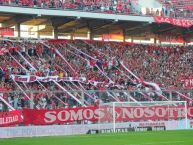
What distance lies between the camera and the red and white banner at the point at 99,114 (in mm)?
26266

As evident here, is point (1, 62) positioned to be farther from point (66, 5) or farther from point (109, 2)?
point (109, 2)

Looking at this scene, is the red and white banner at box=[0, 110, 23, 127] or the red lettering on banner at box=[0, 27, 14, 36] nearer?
the red and white banner at box=[0, 110, 23, 127]

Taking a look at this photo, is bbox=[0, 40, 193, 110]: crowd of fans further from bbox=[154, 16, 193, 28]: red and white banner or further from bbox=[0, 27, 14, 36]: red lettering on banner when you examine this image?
bbox=[154, 16, 193, 28]: red and white banner

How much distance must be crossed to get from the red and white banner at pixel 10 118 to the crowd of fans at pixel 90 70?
1.04 meters

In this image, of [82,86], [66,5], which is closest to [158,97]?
[82,86]

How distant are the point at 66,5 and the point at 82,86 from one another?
274 inches

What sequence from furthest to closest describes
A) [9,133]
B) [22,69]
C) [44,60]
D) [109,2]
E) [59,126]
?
[109,2] < [44,60] < [22,69] < [59,126] < [9,133]

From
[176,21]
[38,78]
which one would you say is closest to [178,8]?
[176,21]

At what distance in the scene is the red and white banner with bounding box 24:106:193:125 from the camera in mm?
26266

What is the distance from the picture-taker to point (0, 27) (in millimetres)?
39531

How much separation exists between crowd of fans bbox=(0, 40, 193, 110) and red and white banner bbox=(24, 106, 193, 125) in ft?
1.53

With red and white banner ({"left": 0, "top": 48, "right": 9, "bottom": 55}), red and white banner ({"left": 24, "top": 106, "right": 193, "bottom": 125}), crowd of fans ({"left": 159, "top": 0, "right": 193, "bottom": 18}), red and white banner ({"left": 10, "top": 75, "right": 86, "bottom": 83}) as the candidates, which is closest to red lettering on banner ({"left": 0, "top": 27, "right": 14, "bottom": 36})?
red and white banner ({"left": 0, "top": 48, "right": 9, "bottom": 55})

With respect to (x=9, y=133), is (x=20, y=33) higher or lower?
higher

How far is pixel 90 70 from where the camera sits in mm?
36844
